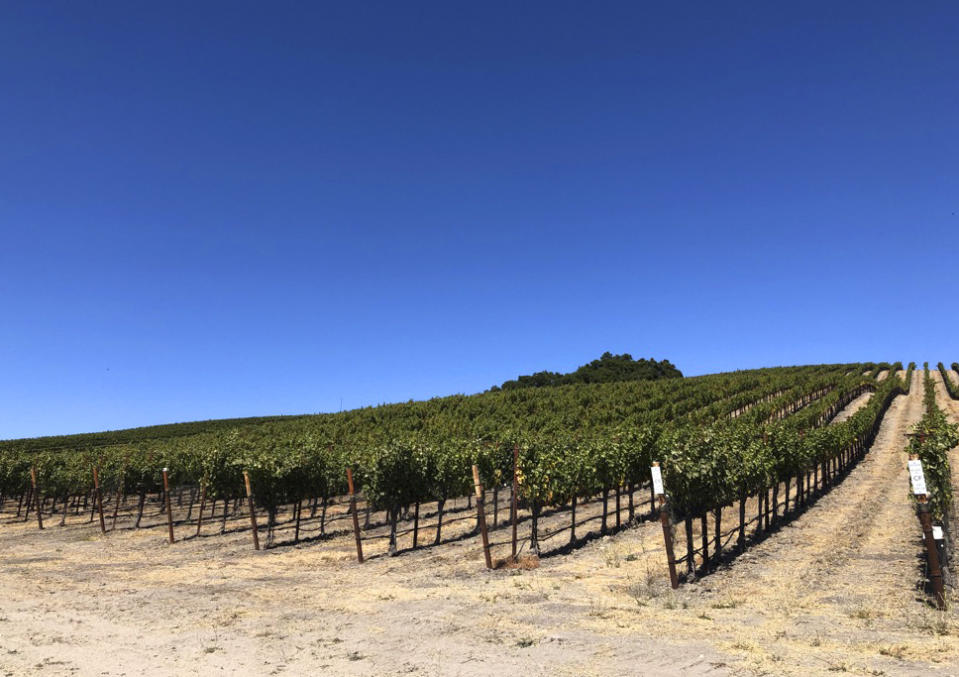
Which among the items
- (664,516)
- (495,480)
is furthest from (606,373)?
(664,516)

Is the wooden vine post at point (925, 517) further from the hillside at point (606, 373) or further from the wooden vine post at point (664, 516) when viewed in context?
the hillside at point (606, 373)

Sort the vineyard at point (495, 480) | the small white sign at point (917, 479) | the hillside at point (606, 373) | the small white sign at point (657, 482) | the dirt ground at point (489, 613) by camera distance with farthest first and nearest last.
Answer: the hillside at point (606, 373), the vineyard at point (495, 480), the small white sign at point (657, 482), the small white sign at point (917, 479), the dirt ground at point (489, 613)

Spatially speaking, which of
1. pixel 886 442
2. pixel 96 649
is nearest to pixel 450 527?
pixel 96 649

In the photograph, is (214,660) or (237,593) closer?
(214,660)

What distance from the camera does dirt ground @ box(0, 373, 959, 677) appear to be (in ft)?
31.3

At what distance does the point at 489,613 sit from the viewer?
12648mm

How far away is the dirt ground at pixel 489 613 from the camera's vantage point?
9.55 m

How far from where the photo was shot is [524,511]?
95.9ft

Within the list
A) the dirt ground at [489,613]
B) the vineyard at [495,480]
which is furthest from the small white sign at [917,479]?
the vineyard at [495,480]

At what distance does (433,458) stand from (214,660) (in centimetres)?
1346

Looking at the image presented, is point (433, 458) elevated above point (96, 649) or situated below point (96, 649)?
above

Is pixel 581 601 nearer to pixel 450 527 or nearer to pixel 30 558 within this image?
pixel 450 527

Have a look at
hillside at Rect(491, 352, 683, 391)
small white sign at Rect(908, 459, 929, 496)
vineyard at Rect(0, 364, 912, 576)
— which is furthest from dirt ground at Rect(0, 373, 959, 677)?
hillside at Rect(491, 352, 683, 391)

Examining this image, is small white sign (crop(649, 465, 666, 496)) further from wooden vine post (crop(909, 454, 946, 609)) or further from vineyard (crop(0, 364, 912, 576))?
wooden vine post (crop(909, 454, 946, 609))
